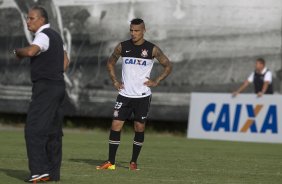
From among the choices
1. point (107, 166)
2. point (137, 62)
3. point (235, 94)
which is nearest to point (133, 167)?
point (107, 166)

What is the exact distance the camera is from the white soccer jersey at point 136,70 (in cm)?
1505

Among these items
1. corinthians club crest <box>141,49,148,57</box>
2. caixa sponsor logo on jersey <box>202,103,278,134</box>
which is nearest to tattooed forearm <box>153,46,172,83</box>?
corinthians club crest <box>141,49,148,57</box>

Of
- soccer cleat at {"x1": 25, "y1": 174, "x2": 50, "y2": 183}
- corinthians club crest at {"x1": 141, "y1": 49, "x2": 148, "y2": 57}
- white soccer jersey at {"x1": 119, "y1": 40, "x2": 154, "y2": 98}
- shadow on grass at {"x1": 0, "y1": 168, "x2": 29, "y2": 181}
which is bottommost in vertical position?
shadow on grass at {"x1": 0, "y1": 168, "x2": 29, "y2": 181}

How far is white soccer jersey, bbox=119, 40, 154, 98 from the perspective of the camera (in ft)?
49.4

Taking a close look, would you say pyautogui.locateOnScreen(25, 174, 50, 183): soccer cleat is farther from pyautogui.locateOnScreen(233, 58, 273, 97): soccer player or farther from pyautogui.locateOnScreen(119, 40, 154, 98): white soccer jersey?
pyautogui.locateOnScreen(233, 58, 273, 97): soccer player

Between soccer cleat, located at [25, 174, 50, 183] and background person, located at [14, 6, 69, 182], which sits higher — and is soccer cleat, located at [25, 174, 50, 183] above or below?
below

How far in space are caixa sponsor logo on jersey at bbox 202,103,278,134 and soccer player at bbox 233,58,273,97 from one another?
787mm

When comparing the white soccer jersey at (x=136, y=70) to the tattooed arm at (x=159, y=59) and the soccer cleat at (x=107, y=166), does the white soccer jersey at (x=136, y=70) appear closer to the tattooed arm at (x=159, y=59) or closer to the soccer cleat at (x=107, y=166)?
the tattooed arm at (x=159, y=59)

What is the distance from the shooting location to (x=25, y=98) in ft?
98.1

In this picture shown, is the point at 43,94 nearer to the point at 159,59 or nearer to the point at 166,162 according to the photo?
the point at 159,59

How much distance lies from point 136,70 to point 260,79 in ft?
39.0

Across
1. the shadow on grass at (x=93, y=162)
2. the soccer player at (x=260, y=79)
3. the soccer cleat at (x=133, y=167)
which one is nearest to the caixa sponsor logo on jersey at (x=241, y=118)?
the soccer player at (x=260, y=79)

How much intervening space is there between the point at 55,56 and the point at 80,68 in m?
17.4

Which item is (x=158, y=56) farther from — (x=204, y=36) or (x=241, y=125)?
(x=204, y=36)
